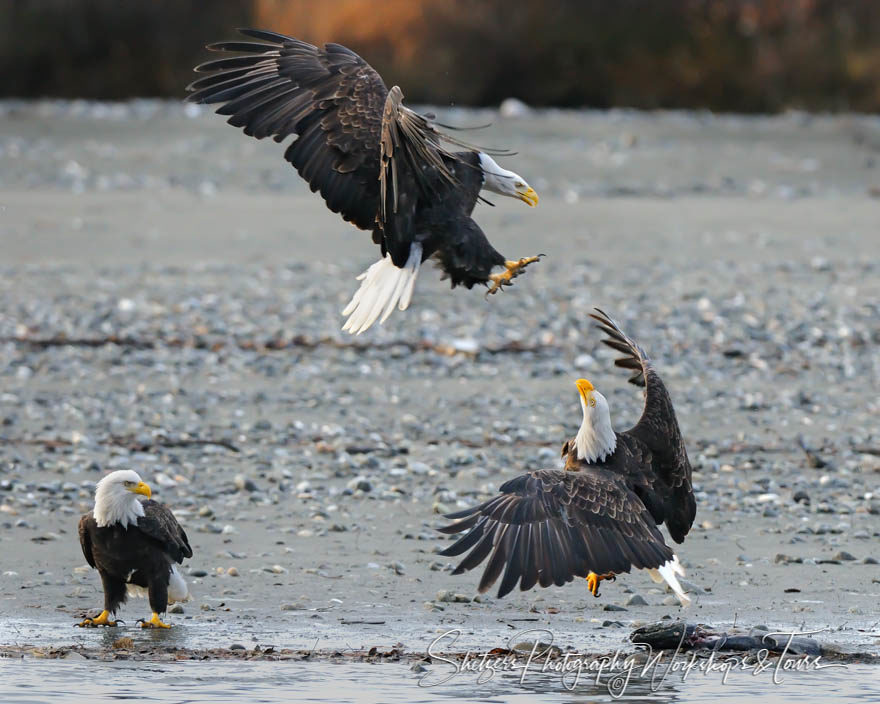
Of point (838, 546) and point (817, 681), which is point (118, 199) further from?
point (817, 681)

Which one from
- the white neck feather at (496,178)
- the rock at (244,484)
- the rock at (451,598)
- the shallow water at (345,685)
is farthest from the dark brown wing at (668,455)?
the rock at (244,484)

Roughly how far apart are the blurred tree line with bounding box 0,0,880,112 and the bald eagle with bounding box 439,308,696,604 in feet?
66.1

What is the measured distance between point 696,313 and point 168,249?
200 inches

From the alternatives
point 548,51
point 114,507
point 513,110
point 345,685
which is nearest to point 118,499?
point 114,507

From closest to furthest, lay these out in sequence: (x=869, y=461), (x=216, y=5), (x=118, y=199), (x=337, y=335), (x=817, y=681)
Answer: (x=817, y=681)
(x=869, y=461)
(x=337, y=335)
(x=118, y=199)
(x=216, y=5)

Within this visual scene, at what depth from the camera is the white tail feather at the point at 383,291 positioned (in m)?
6.42

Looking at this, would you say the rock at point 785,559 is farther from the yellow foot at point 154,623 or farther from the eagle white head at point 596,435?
the yellow foot at point 154,623

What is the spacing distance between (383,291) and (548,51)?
21.7 meters

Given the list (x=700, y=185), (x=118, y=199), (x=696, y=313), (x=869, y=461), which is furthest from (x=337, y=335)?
(x=700, y=185)

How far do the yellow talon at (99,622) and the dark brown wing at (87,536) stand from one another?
222mm

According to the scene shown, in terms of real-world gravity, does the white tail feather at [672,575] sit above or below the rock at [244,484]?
above

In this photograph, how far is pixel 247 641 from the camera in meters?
5.86

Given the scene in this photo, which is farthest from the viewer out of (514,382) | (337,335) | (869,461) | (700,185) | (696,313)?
(700,185)

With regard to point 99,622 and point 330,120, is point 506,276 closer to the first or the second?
point 330,120
